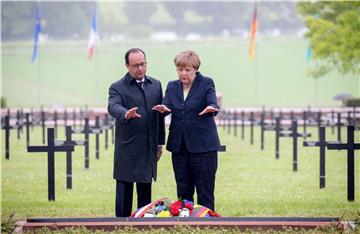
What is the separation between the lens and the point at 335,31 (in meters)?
50.4

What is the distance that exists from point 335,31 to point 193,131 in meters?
38.4

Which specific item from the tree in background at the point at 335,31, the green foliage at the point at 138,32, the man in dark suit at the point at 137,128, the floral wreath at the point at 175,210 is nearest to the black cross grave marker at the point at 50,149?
the man in dark suit at the point at 137,128

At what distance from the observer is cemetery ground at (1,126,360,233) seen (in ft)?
52.0

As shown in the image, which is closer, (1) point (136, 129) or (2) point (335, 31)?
(1) point (136, 129)

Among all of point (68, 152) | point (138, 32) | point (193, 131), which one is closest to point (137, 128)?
point (193, 131)

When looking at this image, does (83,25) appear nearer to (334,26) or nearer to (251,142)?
(334,26)

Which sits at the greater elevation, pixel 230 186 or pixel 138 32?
pixel 138 32

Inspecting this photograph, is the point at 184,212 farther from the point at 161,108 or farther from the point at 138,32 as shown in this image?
the point at 138,32

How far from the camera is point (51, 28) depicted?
128 m

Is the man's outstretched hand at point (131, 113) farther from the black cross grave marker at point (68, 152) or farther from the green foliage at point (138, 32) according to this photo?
the green foliage at point (138, 32)

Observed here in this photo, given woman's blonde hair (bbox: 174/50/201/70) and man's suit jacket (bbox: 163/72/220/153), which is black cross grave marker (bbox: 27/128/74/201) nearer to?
man's suit jacket (bbox: 163/72/220/153)

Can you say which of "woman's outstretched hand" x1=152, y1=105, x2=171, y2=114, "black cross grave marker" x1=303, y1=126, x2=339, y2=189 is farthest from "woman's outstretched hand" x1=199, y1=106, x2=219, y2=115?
"black cross grave marker" x1=303, y1=126, x2=339, y2=189

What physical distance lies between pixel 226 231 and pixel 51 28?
117 metres

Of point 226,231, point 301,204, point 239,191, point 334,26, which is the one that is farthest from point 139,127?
point 334,26
